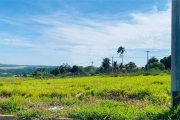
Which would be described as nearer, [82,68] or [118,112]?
[118,112]

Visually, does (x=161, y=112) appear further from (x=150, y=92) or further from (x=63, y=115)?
(x=150, y=92)

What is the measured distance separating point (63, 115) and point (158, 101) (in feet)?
7.40

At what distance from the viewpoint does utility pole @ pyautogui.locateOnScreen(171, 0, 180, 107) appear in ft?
9.99

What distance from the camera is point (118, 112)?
10.4 ft

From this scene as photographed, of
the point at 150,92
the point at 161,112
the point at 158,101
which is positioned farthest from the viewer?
the point at 150,92

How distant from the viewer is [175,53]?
3084mm

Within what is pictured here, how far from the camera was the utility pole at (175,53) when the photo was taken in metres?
3.04

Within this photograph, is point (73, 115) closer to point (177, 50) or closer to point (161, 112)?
point (161, 112)

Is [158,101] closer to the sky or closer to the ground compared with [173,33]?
closer to the ground

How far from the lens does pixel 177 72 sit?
305cm

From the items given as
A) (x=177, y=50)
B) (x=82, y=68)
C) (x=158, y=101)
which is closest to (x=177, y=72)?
(x=177, y=50)

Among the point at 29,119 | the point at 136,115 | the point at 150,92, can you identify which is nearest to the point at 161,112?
the point at 136,115

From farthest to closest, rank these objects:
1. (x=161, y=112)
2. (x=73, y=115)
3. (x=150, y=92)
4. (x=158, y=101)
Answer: (x=150, y=92) < (x=158, y=101) < (x=73, y=115) < (x=161, y=112)

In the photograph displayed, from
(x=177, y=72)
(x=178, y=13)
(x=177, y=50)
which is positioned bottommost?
(x=177, y=72)
